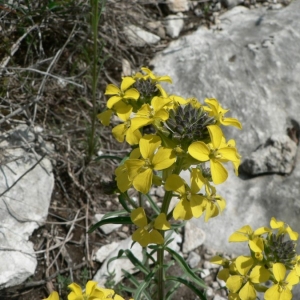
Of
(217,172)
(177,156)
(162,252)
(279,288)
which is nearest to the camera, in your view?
(217,172)

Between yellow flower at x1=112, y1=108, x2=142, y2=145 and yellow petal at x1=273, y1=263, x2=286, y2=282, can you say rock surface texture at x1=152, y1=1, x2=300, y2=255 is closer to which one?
yellow petal at x1=273, y1=263, x2=286, y2=282

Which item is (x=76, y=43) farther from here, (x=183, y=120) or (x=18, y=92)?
(x=183, y=120)

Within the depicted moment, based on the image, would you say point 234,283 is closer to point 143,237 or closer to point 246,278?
point 246,278

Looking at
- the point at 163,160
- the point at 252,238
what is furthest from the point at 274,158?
the point at 163,160

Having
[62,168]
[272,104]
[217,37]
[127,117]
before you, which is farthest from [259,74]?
[127,117]

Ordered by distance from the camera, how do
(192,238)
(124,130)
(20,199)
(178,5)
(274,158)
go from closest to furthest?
(124,130) → (20,199) → (192,238) → (274,158) → (178,5)

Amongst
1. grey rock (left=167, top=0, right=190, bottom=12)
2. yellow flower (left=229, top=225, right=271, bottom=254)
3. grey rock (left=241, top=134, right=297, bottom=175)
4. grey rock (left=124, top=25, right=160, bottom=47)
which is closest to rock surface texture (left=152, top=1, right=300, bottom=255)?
grey rock (left=241, top=134, right=297, bottom=175)

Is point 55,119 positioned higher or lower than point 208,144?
lower

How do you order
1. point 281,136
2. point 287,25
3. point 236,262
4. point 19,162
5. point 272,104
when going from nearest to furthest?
point 236,262, point 19,162, point 281,136, point 272,104, point 287,25
